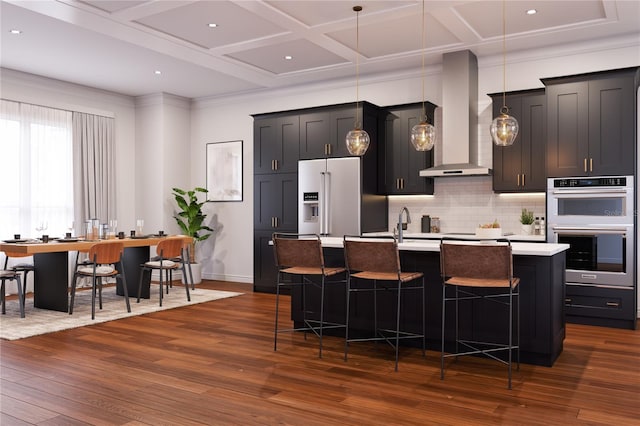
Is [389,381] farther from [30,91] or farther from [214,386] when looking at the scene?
[30,91]

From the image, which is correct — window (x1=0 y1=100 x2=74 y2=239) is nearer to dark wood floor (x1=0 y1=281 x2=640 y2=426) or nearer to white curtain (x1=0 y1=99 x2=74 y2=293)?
white curtain (x1=0 y1=99 x2=74 y2=293)

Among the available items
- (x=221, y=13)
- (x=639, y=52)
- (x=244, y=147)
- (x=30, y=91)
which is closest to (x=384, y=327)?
(x=221, y=13)

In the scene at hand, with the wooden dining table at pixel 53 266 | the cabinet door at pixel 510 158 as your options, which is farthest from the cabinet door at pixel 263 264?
the cabinet door at pixel 510 158

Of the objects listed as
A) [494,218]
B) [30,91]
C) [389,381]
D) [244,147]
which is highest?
[30,91]

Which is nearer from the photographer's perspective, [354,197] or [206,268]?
[354,197]

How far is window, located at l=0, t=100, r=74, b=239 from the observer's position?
759 cm

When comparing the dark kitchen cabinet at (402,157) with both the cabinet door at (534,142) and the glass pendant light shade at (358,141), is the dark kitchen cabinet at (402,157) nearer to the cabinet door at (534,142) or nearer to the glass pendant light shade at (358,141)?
the cabinet door at (534,142)

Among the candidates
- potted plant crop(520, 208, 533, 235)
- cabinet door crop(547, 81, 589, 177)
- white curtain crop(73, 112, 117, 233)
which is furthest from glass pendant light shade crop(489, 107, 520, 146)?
white curtain crop(73, 112, 117, 233)

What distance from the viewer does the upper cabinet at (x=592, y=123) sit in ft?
18.6

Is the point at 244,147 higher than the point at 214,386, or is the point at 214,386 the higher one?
the point at 244,147

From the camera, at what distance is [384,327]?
4.75 metres

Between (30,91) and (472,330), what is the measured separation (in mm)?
6927

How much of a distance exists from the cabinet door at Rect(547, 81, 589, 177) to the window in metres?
6.16

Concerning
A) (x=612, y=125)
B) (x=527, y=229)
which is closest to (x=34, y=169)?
(x=527, y=229)
